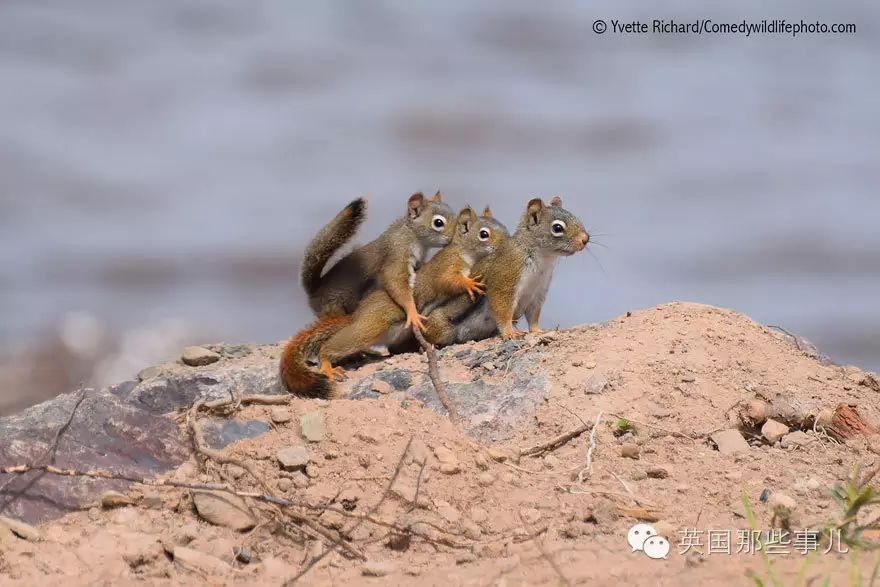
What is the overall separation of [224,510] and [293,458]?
517mm

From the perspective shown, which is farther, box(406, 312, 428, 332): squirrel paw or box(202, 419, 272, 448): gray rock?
box(406, 312, 428, 332): squirrel paw

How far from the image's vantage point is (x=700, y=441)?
6.00 metres

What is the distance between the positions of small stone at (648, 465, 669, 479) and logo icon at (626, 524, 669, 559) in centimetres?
61

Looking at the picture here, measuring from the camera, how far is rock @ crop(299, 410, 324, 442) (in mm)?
5832

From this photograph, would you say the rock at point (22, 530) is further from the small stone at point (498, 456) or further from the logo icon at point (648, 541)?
the logo icon at point (648, 541)

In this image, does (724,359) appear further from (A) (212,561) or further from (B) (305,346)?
(A) (212,561)

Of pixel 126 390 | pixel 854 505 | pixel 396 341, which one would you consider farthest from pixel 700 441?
pixel 126 390

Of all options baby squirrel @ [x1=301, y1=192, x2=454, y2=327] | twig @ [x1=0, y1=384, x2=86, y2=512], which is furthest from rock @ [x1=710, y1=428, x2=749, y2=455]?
twig @ [x1=0, y1=384, x2=86, y2=512]

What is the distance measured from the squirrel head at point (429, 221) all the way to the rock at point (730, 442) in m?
2.75

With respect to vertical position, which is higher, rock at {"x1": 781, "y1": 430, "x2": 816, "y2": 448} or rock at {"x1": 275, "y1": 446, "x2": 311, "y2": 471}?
rock at {"x1": 275, "y1": 446, "x2": 311, "y2": 471}

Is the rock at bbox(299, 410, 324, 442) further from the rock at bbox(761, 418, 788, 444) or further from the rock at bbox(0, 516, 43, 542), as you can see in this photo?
the rock at bbox(761, 418, 788, 444)

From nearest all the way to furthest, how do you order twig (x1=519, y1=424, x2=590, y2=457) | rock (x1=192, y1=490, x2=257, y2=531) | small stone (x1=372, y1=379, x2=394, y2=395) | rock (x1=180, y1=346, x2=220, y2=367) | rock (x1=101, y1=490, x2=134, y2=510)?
rock (x1=192, y1=490, x2=257, y2=531) < rock (x1=101, y1=490, x2=134, y2=510) < twig (x1=519, y1=424, x2=590, y2=457) < small stone (x1=372, y1=379, x2=394, y2=395) < rock (x1=180, y1=346, x2=220, y2=367)

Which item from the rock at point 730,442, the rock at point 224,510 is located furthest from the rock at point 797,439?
the rock at point 224,510

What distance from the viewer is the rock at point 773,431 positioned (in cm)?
604
